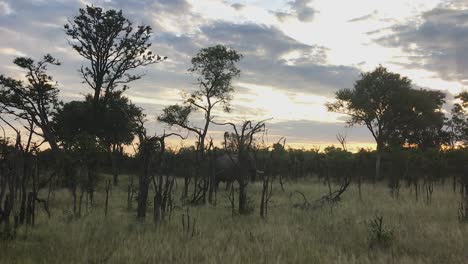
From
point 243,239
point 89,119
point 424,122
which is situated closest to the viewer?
point 243,239

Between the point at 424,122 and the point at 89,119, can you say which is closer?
the point at 89,119

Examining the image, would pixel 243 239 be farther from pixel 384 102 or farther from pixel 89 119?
pixel 384 102

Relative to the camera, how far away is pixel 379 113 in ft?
140

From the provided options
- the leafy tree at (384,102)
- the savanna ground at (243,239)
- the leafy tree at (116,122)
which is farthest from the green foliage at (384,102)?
the savanna ground at (243,239)

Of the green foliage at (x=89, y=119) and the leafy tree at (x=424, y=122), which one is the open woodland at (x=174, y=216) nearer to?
the green foliage at (x=89, y=119)

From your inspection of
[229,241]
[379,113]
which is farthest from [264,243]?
[379,113]

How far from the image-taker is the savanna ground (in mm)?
7958

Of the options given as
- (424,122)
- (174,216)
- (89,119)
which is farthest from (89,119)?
(424,122)

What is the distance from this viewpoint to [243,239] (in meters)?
9.77

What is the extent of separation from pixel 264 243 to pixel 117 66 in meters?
27.2

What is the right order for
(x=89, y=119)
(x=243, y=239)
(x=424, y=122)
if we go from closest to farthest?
(x=243, y=239), (x=89, y=119), (x=424, y=122)

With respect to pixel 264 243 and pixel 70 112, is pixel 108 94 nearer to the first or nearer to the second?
pixel 70 112

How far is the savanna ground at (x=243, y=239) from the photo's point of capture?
26.1 feet

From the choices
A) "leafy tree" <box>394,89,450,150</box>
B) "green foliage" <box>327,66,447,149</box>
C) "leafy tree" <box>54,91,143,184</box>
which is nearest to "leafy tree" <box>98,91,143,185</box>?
"leafy tree" <box>54,91,143,184</box>
